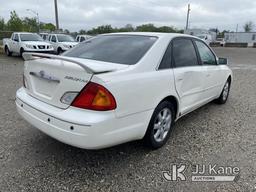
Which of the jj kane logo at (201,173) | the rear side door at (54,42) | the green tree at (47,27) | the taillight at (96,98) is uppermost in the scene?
the green tree at (47,27)

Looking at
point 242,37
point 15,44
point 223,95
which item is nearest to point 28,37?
point 15,44

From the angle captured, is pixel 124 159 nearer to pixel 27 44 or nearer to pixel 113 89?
pixel 113 89

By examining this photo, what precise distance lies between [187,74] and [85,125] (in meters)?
1.86

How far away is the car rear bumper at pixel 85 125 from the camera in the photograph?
2199 millimetres

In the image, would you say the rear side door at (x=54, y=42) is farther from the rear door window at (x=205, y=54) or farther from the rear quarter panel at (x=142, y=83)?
the rear quarter panel at (x=142, y=83)

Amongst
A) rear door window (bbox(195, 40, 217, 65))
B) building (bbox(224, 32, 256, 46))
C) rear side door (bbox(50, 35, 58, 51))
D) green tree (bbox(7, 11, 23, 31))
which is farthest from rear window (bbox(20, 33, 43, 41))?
building (bbox(224, 32, 256, 46))

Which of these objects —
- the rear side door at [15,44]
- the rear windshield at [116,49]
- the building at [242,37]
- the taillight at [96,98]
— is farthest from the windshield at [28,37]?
the building at [242,37]

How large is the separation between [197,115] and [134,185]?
2.58 m

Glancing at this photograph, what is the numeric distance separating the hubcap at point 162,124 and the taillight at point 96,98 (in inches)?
36.6

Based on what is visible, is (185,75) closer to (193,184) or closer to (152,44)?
(152,44)

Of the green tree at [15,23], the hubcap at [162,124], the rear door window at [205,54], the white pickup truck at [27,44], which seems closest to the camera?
the hubcap at [162,124]

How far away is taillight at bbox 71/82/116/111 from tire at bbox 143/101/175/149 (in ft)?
2.61

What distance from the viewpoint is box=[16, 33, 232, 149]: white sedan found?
2.23m

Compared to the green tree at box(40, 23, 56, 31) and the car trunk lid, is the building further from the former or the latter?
the car trunk lid
